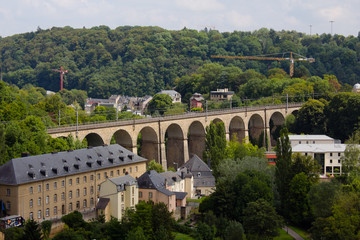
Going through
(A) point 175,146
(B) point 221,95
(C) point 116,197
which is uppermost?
(B) point 221,95

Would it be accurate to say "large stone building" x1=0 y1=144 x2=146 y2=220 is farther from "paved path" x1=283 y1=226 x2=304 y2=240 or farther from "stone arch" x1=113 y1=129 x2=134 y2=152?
"paved path" x1=283 y1=226 x2=304 y2=240

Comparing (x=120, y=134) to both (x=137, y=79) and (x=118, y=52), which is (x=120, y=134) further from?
(x=118, y=52)

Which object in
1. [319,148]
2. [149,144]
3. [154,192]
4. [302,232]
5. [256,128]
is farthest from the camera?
[256,128]

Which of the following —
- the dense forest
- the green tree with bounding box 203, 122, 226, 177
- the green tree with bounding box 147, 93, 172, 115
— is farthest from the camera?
the dense forest

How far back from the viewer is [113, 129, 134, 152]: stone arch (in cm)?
8462

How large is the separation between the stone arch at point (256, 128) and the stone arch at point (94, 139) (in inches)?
1564

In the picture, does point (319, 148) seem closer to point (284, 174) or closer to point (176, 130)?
point (176, 130)

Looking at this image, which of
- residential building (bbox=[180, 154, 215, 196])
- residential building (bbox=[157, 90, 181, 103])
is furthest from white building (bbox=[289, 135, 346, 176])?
residential building (bbox=[157, 90, 181, 103])

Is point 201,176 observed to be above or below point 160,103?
below

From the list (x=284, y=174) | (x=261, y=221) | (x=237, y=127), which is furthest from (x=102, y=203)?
(x=237, y=127)

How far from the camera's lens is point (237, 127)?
362 ft

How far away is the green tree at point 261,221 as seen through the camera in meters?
60.5

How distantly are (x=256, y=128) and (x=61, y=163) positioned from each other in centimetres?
5912

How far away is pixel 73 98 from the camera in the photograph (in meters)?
171
